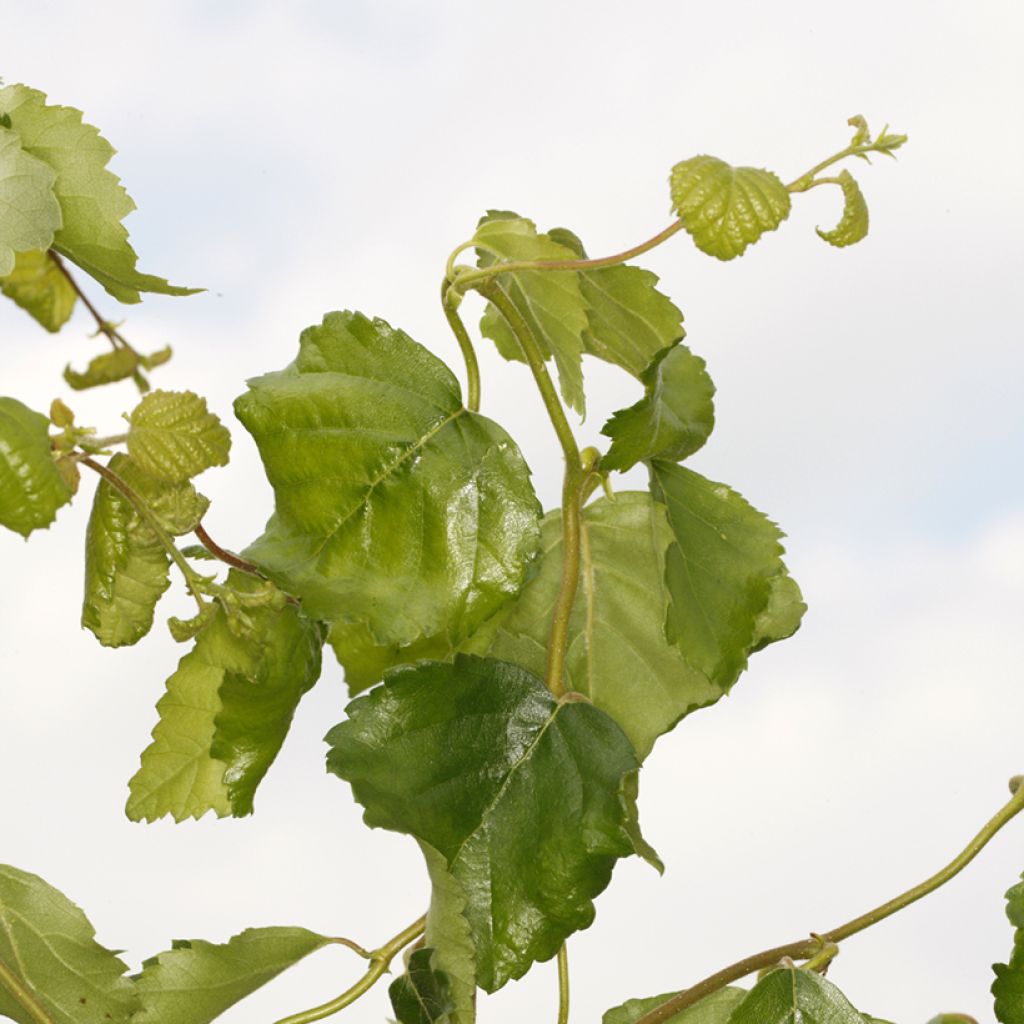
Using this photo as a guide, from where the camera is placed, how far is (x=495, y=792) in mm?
799

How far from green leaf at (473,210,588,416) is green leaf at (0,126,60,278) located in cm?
21

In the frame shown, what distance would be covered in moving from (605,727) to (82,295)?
1.45ft

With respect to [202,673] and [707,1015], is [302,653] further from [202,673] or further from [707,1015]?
[707,1015]

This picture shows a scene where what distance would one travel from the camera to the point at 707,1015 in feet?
3.05

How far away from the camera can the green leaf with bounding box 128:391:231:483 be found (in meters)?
0.74

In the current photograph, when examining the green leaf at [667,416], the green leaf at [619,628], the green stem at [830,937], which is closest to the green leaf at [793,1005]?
the green stem at [830,937]

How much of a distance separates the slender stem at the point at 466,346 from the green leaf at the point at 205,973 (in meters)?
0.30

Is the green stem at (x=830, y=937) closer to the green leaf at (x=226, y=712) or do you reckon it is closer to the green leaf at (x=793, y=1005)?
the green leaf at (x=793, y=1005)

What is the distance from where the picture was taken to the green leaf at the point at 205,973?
2.79 ft

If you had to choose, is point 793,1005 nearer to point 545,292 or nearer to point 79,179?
point 545,292

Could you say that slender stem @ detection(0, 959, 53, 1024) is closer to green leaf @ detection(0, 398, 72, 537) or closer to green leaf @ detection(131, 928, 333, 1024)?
green leaf @ detection(131, 928, 333, 1024)

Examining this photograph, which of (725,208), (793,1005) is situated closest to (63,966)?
(793,1005)

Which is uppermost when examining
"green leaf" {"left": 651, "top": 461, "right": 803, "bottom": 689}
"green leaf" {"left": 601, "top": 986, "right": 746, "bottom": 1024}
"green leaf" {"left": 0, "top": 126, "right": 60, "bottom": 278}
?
"green leaf" {"left": 0, "top": 126, "right": 60, "bottom": 278}

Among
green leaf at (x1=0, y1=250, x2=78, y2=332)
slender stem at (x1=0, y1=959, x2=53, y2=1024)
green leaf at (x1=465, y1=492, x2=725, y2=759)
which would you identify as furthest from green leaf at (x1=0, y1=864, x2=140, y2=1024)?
green leaf at (x1=0, y1=250, x2=78, y2=332)
